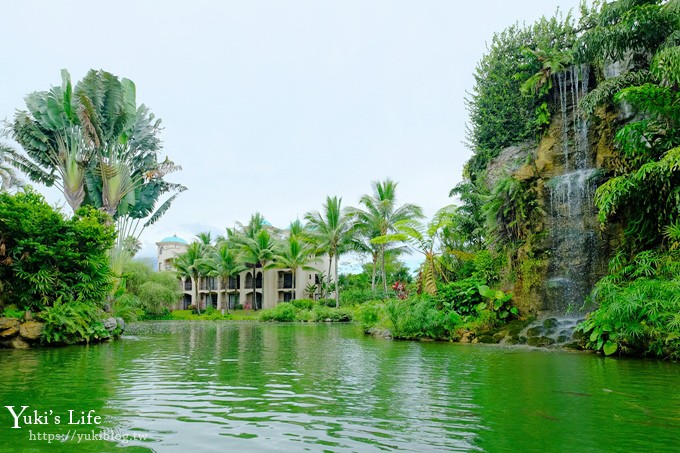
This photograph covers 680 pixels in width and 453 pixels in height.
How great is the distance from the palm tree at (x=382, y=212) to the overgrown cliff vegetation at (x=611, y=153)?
34.5 feet

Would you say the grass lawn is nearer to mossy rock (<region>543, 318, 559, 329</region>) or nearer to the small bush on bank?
the small bush on bank

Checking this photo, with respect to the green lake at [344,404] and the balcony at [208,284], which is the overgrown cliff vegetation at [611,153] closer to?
the green lake at [344,404]

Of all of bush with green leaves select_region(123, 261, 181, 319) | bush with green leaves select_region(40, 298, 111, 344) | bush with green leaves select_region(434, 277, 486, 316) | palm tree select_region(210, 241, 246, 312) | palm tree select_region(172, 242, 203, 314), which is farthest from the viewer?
palm tree select_region(172, 242, 203, 314)

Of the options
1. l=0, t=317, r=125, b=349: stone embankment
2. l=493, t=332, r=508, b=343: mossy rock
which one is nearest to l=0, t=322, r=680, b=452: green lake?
l=0, t=317, r=125, b=349: stone embankment

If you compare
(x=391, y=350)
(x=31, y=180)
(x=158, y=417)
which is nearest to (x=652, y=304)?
(x=391, y=350)

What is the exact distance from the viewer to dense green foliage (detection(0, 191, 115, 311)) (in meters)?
12.2

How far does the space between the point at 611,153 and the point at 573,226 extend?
7.55 ft

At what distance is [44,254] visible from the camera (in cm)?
1237

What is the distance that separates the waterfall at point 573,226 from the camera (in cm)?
1370

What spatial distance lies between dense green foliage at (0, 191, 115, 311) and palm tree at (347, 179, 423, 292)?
67.0 feet

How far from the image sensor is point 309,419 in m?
4.34

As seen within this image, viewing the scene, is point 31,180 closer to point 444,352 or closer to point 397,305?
point 397,305

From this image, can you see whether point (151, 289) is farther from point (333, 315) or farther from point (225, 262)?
point (333, 315)

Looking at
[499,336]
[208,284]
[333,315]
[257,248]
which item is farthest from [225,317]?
[499,336]
